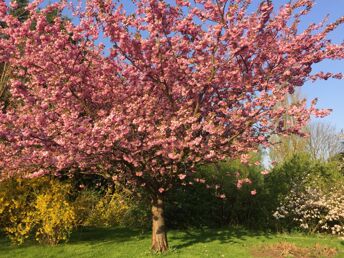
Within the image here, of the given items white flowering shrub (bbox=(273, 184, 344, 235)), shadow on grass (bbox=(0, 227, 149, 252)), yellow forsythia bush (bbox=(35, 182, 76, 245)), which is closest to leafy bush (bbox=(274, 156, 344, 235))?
white flowering shrub (bbox=(273, 184, 344, 235))

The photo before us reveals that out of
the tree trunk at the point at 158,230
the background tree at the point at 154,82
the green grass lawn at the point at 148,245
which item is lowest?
the green grass lawn at the point at 148,245

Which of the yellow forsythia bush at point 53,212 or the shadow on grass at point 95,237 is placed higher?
the yellow forsythia bush at point 53,212

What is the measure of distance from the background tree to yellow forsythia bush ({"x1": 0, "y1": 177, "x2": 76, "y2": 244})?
1955 millimetres

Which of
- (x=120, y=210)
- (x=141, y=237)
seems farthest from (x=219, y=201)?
(x=141, y=237)

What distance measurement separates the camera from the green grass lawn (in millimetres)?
10930


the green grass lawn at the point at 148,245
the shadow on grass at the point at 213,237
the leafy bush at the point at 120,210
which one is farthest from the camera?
the leafy bush at the point at 120,210

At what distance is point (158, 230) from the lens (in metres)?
11.1

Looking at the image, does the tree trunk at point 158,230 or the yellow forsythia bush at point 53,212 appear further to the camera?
the yellow forsythia bush at point 53,212

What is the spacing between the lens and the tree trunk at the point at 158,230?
10.9 meters

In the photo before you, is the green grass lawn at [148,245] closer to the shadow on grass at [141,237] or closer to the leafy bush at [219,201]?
the shadow on grass at [141,237]

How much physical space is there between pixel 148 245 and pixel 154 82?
5.44 metres

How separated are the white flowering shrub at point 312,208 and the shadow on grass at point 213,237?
6.11 ft

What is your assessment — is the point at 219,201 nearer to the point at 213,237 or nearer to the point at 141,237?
the point at 213,237

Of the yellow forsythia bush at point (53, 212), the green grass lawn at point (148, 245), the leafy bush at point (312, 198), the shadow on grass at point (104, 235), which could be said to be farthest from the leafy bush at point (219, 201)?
the yellow forsythia bush at point (53, 212)
